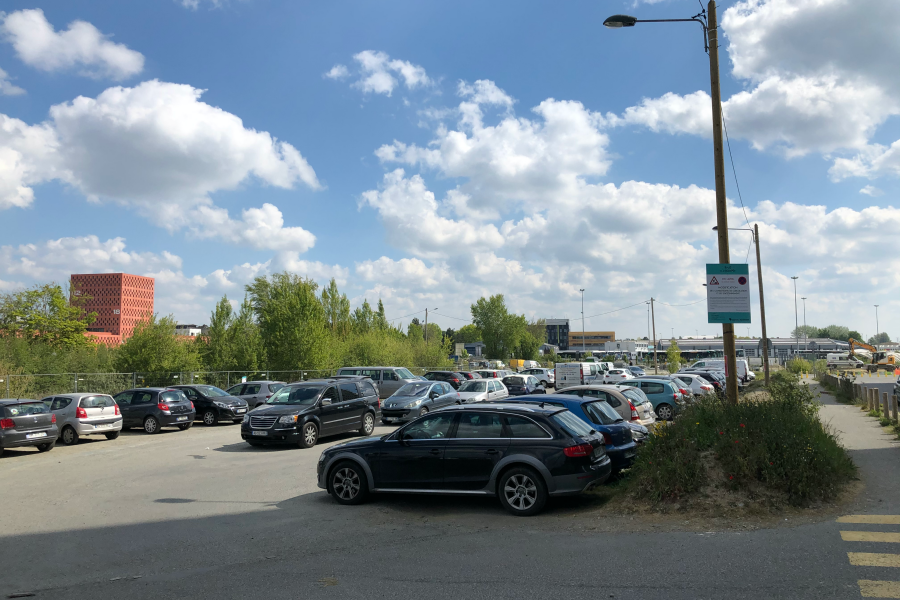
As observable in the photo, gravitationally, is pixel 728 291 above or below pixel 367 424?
above

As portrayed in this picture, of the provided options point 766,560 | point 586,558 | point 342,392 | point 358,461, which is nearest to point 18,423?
point 342,392

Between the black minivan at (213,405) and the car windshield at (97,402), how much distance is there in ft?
14.8

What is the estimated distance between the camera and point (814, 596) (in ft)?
17.0

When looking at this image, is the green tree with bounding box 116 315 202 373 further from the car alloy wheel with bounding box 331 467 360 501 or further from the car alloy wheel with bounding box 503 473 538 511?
the car alloy wheel with bounding box 503 473 538 511

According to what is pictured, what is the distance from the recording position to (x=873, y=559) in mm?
6078

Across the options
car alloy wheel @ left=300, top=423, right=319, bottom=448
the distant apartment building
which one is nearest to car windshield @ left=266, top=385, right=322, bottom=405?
car alloy wheel @ left=300, top=423, right=319, bottom=448

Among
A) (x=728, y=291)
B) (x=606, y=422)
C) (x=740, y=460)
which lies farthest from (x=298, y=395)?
(x=740, y=460)

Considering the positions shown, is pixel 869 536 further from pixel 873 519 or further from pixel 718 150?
pixel 718 150

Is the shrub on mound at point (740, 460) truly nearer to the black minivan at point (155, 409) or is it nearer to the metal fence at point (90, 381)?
the black minivan at point (155, 409)

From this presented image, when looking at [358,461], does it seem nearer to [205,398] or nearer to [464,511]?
[464,511]

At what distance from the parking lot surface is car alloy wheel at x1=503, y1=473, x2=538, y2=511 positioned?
0.25 metres

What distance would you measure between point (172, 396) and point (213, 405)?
2.21 meters

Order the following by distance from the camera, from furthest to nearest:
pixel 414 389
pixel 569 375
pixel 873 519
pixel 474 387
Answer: pixel 569 375, pixel 474 387, pixel 414 389, pixel 873 519

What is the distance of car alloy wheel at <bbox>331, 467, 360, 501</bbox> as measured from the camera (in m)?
9.38
